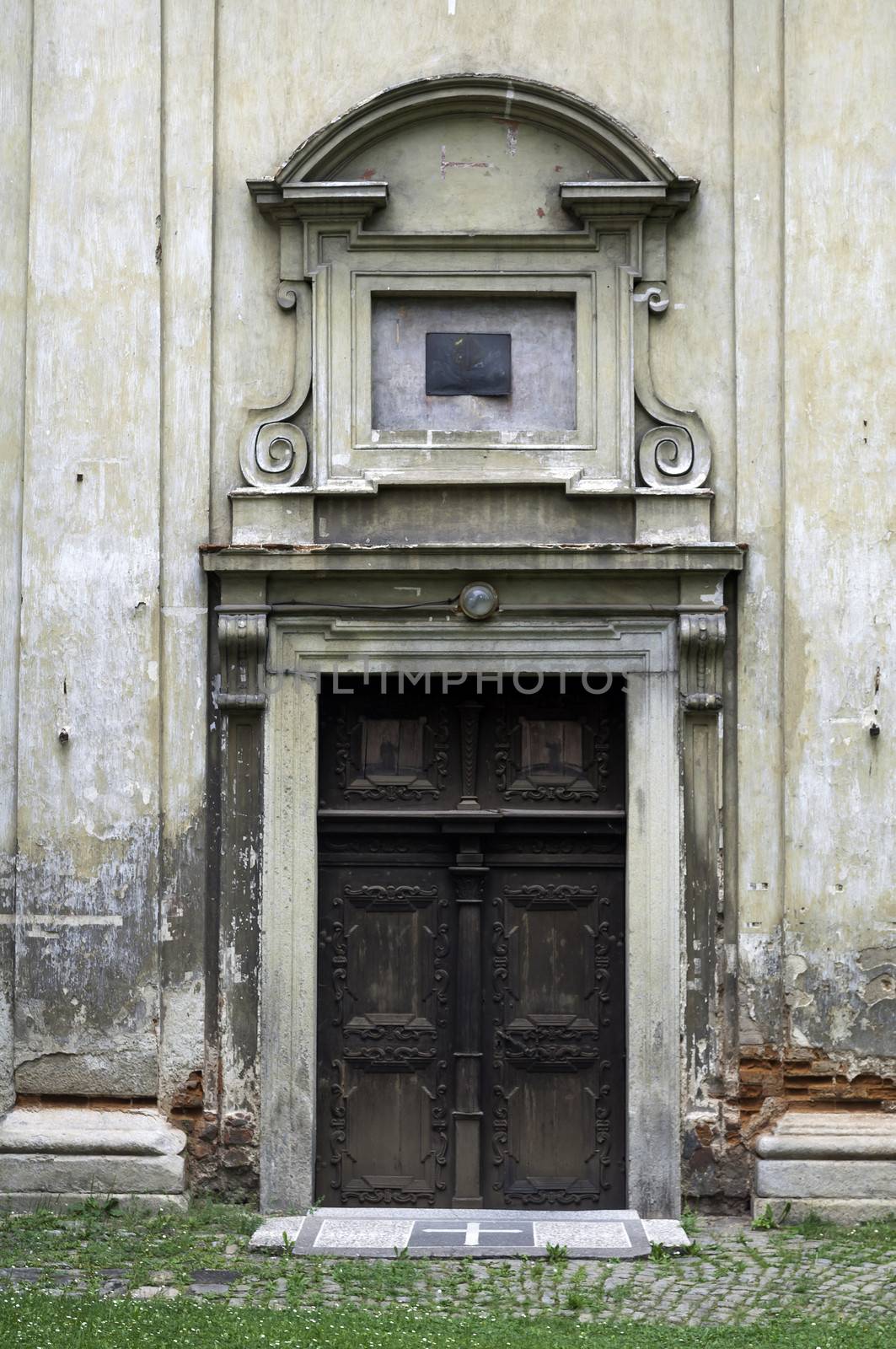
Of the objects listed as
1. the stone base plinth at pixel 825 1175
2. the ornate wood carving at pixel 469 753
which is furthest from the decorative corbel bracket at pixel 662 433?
the stone base plinth at pixel 825 1175

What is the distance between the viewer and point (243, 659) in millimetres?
7836

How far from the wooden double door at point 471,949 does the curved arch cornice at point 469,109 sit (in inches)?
96.0

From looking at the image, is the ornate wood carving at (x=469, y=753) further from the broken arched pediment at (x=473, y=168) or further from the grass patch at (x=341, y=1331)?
the grass patch at (x=341, y=1331)

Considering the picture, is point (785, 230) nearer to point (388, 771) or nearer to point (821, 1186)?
point (388, 771)

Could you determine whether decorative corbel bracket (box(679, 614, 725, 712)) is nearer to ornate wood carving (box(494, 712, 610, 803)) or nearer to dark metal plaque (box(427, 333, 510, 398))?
ornate wood carving (box(494, 712, 610, 803))

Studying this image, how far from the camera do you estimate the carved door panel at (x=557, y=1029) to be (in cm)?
798

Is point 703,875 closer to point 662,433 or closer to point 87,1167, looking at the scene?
point 662,433

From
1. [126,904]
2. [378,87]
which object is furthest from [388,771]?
[378,87]

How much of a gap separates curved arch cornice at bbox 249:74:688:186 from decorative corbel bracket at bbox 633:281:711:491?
571 mm

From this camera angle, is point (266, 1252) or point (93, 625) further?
point (93, 625)

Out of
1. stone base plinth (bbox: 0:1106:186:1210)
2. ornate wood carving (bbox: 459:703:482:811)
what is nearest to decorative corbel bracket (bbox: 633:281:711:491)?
ornate wood carving (bbox: 459:703:482:811)

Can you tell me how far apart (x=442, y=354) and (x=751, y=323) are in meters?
1.46

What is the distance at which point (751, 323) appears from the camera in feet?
25.9

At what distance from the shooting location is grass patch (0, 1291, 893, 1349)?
5898 mm
